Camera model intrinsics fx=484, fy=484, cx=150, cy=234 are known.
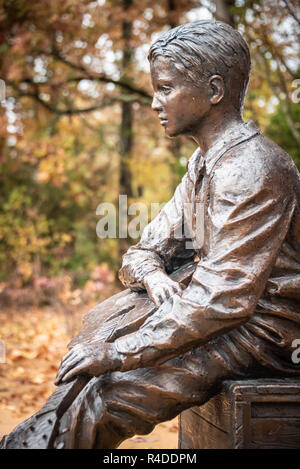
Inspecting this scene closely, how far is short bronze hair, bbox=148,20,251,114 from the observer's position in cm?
216

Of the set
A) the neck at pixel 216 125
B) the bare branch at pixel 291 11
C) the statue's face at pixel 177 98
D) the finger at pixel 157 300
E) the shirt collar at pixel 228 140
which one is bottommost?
the finger at pixel 157 300

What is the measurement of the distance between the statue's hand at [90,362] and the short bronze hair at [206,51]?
49.3 inches

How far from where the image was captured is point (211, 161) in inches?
87.7

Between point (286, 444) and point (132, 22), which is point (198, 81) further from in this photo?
point (132, 22)

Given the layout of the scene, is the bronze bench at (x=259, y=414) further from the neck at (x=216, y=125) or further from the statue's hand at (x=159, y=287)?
the neck at (x=216, y=125)

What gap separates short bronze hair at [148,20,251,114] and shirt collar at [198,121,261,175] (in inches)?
7.2

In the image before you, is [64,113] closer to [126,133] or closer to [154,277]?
[126,133]

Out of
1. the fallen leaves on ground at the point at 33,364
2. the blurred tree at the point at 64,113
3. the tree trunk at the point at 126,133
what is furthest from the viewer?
the tree trunk at the point at 126,133

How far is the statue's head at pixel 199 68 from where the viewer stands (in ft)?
7.10

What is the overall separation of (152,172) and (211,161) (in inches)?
346

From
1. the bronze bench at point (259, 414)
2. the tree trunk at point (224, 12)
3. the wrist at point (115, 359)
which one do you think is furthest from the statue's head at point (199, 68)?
the tree trunk at point (224, 12)

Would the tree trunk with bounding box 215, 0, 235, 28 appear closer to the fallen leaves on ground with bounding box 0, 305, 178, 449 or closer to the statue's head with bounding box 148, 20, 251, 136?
the statue's head with bounding box 148, 20, 251, 136

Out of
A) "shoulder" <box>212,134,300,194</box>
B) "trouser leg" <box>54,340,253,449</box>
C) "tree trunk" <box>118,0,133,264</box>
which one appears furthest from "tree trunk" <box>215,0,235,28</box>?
"trouser leg" <box>54,340,253,449</box>

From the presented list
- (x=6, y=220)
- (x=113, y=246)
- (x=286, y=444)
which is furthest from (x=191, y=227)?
(x=113, y=246)
